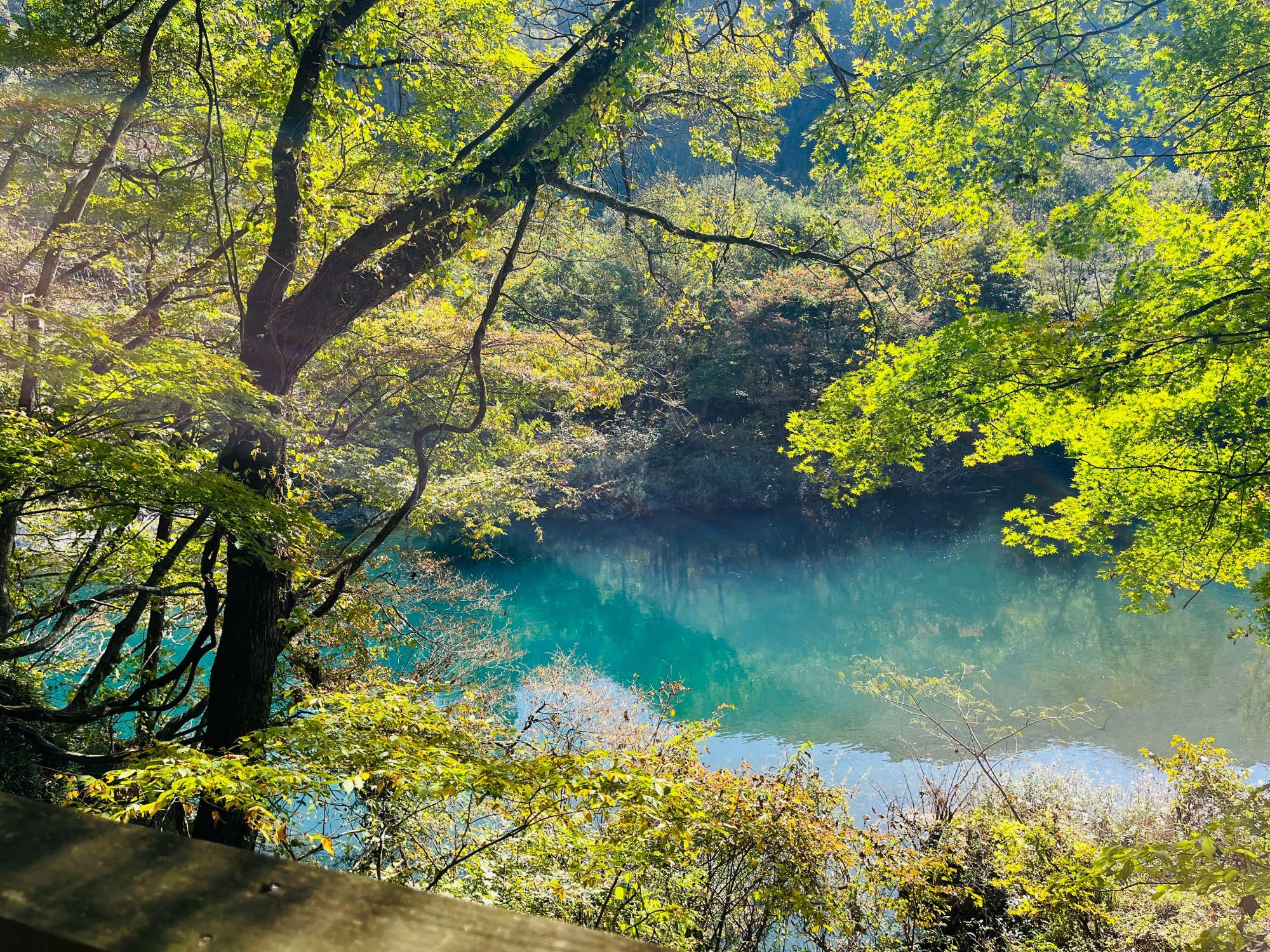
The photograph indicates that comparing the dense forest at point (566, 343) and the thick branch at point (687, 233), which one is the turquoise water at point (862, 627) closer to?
the dense forest at point (566, 343)

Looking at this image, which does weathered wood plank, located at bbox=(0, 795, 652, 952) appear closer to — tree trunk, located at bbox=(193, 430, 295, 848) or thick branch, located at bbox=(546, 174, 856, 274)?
tree trunk, located at bbox=(193, 430, 295, 848)

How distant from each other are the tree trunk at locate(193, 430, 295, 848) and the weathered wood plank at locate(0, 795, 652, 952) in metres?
3.30

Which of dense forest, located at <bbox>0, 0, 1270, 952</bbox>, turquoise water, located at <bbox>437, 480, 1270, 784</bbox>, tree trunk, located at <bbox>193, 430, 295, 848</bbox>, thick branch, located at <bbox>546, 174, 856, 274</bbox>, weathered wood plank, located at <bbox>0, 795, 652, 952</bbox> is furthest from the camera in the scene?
turquoise water, located at <bbox>437, 480, 1270, 784</bbox>

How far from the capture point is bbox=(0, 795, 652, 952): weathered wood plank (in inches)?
17.6

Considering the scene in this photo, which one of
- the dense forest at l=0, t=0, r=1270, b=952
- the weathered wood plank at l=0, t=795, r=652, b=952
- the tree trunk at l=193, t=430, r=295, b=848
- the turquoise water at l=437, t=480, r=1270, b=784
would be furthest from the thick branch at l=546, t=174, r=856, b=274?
the turquoise water at l=437, t=480, r=1270, b=784

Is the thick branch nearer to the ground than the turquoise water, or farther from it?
nearer to the ground

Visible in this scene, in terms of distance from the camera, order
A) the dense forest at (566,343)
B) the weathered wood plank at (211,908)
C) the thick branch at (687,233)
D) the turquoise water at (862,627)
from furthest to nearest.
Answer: the turquoise water at (862,627) < the thick branch at (687,233) < the dense forest at (566,343) < the weathered wood plank at (211,908)

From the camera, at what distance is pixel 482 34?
6238 millimetres

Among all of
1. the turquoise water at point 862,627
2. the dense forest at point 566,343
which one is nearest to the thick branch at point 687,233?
the dense forest at point 566,343

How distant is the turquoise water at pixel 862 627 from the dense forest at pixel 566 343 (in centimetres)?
325

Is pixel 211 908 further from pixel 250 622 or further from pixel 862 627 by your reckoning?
pixel 862 627

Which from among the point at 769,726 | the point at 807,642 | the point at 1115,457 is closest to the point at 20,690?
the point at 769,726

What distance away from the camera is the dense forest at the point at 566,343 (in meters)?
3.14

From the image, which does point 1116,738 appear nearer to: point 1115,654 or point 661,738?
point 1115,654
